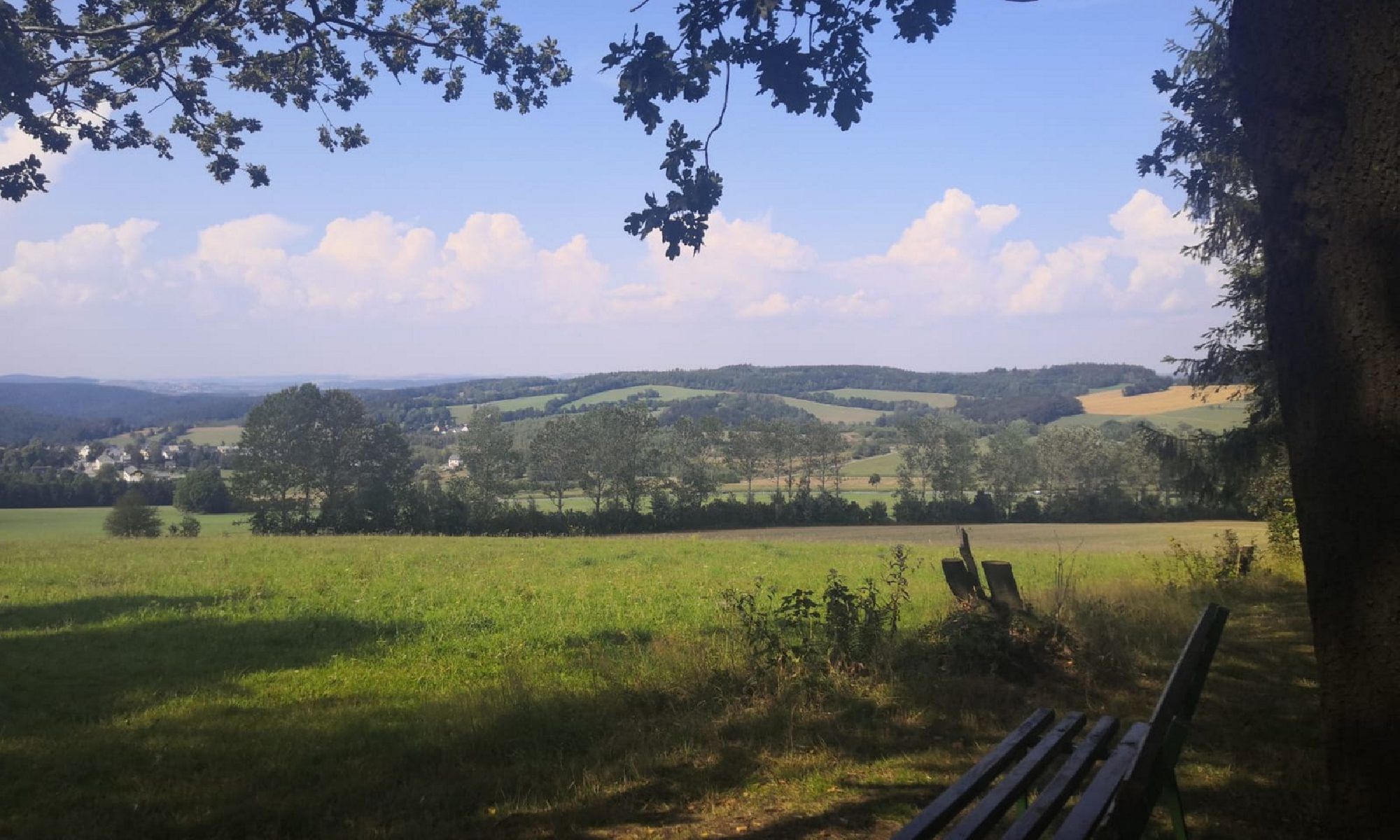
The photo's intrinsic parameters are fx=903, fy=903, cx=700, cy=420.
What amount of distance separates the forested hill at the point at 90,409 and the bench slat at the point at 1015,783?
173 ft

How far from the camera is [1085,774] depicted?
377 centimetres

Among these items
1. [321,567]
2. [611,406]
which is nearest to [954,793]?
[321,567]

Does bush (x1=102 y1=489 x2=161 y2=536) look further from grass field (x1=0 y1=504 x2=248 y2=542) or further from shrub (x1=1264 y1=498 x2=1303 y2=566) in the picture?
shrub (x1=1264 y1=498 x2=1303 y2=566)

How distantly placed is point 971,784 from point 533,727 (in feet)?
10.9

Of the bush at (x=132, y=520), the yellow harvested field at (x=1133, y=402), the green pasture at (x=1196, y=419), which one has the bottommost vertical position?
the bush at (x=132, y=520)

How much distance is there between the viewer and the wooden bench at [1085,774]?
8.87 ft

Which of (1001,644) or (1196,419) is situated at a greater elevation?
(1196,419)

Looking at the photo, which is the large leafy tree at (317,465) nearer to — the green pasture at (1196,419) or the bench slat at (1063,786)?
the green pasture at (1196,419)

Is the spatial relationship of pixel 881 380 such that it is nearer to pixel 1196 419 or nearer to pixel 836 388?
pixel 836 388

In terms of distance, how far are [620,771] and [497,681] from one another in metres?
3.27

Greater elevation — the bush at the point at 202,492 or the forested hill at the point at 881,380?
the forested hill at the point at 881,380

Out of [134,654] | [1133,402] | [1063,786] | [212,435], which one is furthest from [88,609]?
[1133,402]

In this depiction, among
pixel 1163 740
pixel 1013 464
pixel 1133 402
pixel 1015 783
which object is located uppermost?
pixel 1133 402

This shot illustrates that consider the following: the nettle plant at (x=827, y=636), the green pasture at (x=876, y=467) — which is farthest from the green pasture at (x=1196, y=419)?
the green pasture at (x=876, y=467)
